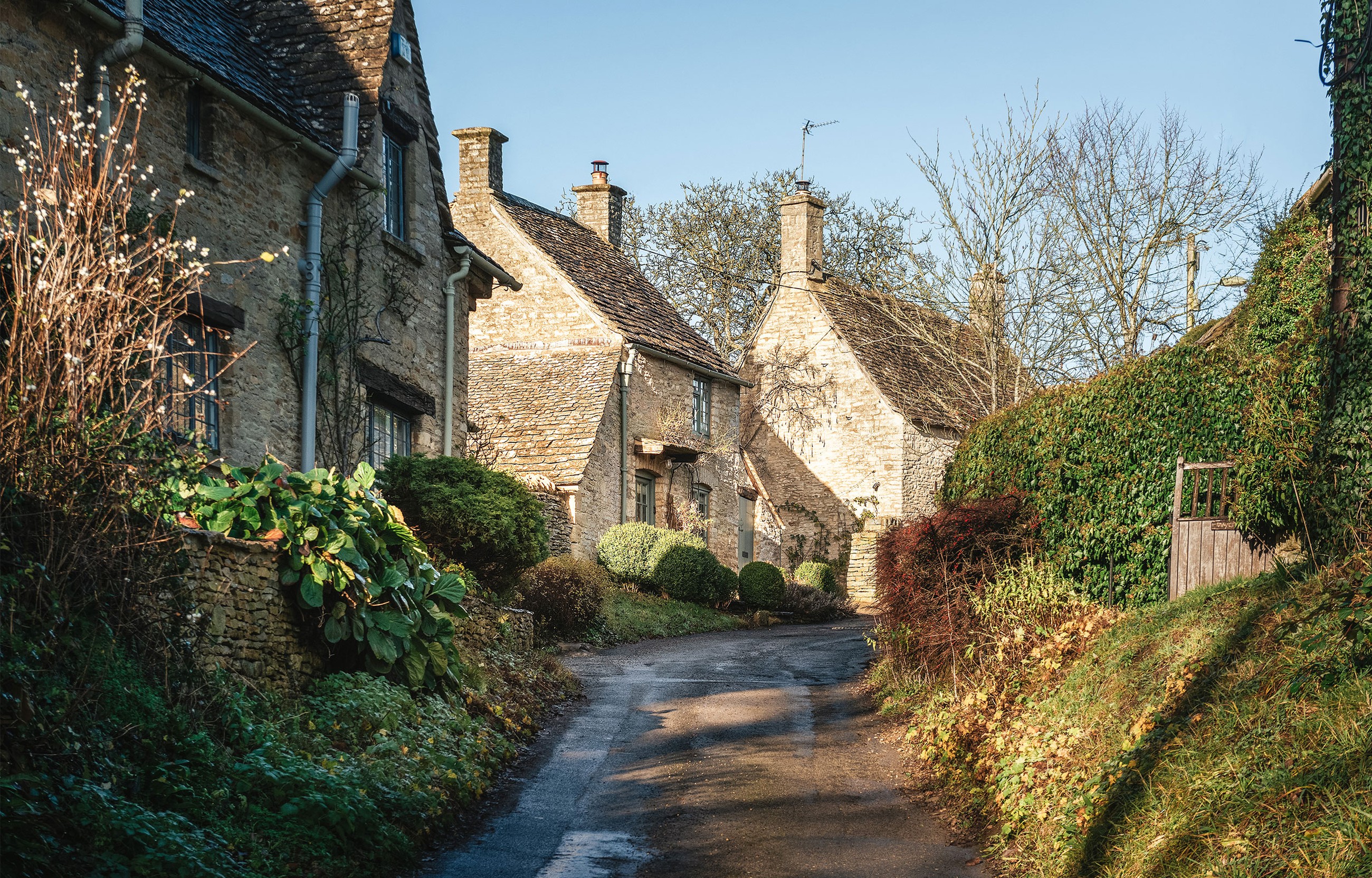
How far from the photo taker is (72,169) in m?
7.37

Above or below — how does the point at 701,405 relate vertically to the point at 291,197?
below

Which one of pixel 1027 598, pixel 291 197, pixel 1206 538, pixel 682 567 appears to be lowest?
pixel 682 567

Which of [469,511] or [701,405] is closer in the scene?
[469,511]

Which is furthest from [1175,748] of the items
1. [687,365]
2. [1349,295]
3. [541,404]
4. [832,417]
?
[832,417]

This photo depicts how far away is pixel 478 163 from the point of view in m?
29.2

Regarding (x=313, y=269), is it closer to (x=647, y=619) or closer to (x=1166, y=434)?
(x=1166, y=434)

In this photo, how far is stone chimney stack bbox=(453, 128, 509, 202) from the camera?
2894cm

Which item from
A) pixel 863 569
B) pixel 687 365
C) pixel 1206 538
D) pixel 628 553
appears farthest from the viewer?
pixel 863 569

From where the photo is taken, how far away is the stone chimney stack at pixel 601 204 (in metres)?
32.9

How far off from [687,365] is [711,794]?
19003 mm

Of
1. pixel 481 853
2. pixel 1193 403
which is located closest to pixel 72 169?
pixel 481 853

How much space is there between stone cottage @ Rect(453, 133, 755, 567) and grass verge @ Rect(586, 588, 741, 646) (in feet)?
6.07

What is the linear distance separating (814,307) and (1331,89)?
24681 millimetres

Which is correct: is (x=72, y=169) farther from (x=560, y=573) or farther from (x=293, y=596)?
(x=560, y=573)
